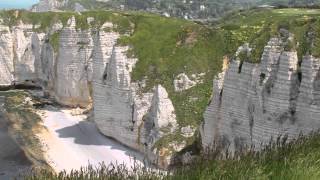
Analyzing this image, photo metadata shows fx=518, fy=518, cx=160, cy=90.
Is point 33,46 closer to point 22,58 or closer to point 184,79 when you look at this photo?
point 22,58

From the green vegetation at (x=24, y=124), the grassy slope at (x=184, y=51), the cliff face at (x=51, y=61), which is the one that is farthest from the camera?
the cliff face at (x=51, y=61)

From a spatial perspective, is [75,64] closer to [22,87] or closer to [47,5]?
[22,87]

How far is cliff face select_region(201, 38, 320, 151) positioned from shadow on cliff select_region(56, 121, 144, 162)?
10185mm

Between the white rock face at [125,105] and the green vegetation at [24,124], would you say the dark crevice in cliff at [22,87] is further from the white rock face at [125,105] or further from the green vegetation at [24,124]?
the white rock face at [125,105]

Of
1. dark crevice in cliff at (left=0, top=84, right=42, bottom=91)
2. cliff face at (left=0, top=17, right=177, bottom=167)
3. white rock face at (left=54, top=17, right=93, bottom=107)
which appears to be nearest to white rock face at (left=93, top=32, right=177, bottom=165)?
cliff face at (left=0, top=17, right=177, bottom=167)

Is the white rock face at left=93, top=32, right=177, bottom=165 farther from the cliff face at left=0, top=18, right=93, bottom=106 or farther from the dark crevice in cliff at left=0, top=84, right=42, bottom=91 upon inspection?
the dark crevice in cliff at left=0, top=84, right=42, bottom=91

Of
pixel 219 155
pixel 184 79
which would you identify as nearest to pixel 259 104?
pixel 184 79

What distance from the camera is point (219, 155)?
16.2 m

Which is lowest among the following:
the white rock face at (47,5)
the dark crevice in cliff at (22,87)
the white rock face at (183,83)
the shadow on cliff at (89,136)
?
the dark crevice in cliff at (22,87)

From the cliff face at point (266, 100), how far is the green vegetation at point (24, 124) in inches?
558

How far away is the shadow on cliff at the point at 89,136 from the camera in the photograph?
4928 centimetres

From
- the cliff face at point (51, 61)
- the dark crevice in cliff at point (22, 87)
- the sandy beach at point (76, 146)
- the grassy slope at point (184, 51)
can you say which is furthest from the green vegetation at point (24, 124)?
→ the grassy slope at point (184, 51)

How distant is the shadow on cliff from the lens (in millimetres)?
49281

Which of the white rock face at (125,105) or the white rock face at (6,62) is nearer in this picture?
the white rock face at (125,105)
